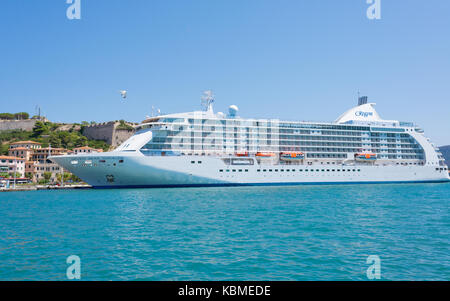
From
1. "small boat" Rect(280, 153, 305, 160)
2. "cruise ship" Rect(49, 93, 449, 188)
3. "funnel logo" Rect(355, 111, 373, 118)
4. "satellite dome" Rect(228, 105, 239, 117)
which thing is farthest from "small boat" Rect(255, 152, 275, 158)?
"funnel logo" Rect(355, 111, 373, 118)

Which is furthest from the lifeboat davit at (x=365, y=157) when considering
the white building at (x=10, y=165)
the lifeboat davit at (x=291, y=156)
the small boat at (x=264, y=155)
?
the white building at (x=10, y=165)

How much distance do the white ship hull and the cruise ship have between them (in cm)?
12

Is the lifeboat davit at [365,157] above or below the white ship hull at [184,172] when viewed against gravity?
above

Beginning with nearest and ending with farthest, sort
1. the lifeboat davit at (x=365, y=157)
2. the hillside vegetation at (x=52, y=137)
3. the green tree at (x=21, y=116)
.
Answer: the lifeboat davit at (x=365, y=157) < the hillside vegetation at (x=52, y=137) < the green tree at (x=21, y=116)

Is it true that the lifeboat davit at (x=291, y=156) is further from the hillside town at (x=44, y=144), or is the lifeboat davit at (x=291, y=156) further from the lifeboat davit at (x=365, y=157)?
the hillside town at (x=44, y=144)

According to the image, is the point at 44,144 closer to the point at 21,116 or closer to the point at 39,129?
the point at 39,129

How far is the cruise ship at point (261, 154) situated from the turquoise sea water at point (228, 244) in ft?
59.8

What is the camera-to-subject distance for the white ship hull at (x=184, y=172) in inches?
1542

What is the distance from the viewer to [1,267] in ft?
34.7

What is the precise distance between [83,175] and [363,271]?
1491 inches

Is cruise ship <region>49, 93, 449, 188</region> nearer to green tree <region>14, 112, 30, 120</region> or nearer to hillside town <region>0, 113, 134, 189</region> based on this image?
hillside town <region>0, 113, 134, 189</region>

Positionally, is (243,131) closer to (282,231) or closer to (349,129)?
(349,129)

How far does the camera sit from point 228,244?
1288 centimetres

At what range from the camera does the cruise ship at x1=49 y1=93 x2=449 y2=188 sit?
40.2 m
